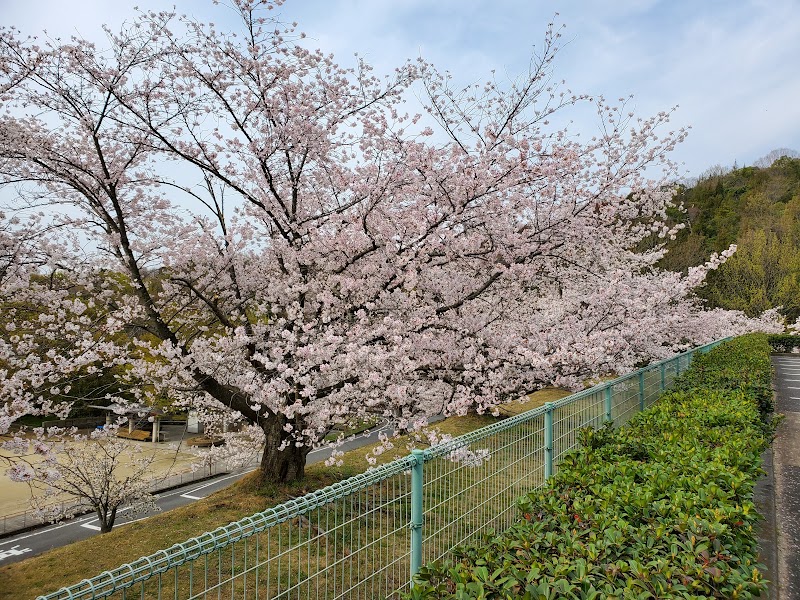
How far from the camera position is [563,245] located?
9117mm

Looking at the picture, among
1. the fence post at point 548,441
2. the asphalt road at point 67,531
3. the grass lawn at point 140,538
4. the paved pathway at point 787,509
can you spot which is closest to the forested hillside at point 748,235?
the paved pathway at point 787,509

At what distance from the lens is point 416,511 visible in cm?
355

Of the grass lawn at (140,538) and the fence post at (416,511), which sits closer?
the fence post at (416,511)

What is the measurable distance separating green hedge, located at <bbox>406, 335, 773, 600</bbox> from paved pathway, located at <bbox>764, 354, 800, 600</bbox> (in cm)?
87

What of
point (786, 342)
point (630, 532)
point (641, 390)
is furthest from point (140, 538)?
point (786, 342)

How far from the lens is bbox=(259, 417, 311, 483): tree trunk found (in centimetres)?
A: 858

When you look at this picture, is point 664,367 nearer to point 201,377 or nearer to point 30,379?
point 201,377

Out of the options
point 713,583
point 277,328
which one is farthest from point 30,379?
point 713,583

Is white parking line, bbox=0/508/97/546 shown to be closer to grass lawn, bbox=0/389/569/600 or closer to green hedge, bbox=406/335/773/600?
grass lawn, bbox=0/389/569/600

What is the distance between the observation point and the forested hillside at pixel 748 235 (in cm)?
3269

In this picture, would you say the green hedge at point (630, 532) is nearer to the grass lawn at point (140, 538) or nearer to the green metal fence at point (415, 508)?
the green metal fence at point (415, 508)

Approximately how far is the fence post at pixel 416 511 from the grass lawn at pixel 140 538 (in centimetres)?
500

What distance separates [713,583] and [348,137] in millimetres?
7304

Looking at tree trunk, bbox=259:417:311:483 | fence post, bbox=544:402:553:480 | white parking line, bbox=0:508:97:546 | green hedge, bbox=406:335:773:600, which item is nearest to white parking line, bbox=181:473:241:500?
white parking line, bbox=0:508:97:546
